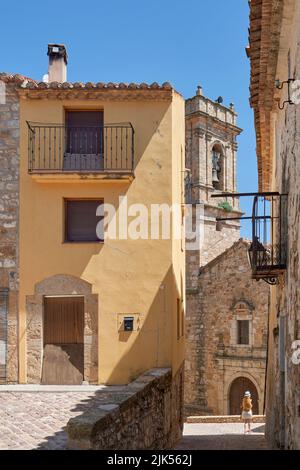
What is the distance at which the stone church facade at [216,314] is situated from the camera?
86.7 feet

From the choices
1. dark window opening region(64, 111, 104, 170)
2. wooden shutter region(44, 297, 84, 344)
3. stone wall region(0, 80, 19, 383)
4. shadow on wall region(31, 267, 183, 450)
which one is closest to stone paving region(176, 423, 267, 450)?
shadow on wall region(31, 267, 183, 450)

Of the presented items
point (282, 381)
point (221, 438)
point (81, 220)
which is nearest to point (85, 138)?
point (81, 220)

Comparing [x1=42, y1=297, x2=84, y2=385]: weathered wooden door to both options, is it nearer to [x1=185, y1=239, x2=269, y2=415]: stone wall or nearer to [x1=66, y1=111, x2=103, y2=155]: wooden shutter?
[x1=66, y1=111, x2=103, y2=155]: wooden shutter

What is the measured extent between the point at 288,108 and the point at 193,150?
23.1m

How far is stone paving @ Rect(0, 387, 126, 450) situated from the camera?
7.40m

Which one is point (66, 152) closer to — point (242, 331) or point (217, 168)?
point (242, 331)

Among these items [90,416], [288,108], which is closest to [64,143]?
[288,108]

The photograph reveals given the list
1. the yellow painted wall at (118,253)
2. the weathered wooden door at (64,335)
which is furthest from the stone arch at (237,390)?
the weathered wooden door at (64,335)

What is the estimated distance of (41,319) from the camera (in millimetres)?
11953

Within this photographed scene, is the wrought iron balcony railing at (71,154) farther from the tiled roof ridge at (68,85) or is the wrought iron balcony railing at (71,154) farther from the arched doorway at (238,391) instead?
the arched doorway at (238,391)
